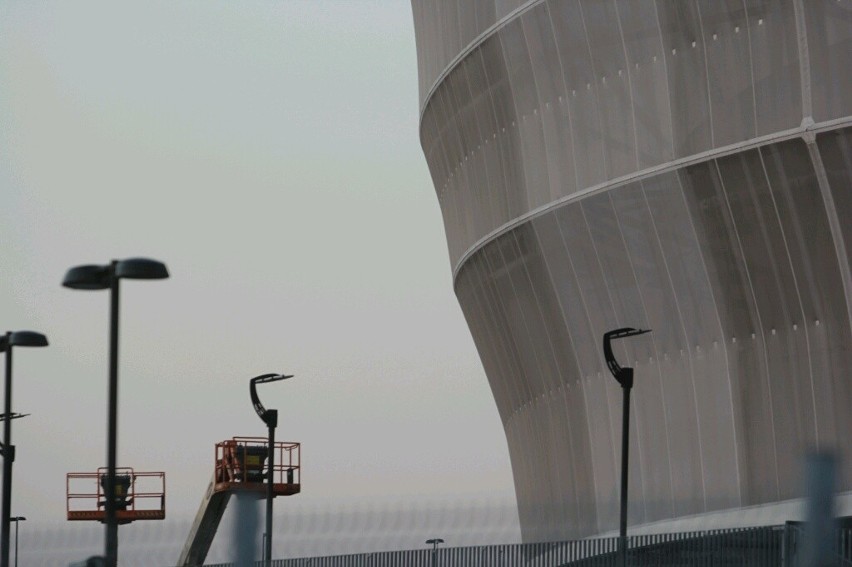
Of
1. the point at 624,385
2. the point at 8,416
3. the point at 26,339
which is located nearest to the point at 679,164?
the point at 624,385

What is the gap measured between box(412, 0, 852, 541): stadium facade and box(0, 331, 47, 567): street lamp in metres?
11.2

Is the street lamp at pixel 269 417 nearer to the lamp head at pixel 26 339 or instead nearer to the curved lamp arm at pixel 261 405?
the curved lamp arm at pixel 261 405

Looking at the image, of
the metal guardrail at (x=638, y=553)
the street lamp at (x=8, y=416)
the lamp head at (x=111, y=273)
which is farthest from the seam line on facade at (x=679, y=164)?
the lamp head at (x=111, y=273)

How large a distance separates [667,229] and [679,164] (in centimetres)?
141

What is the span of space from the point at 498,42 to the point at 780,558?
16.9 meters

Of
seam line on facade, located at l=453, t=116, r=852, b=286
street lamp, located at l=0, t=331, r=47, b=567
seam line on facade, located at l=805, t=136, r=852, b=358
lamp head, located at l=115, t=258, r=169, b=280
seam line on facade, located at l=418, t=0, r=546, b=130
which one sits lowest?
street lamp, located at l=0, t=331, r=47, b=567

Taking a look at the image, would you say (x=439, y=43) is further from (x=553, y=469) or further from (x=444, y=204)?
(x=553, y=469)

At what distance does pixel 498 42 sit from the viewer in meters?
33.9

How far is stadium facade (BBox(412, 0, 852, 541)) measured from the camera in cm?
2833

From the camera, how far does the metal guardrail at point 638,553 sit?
64.0 ft

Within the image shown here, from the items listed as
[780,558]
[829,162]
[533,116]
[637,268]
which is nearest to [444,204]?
[533,116]

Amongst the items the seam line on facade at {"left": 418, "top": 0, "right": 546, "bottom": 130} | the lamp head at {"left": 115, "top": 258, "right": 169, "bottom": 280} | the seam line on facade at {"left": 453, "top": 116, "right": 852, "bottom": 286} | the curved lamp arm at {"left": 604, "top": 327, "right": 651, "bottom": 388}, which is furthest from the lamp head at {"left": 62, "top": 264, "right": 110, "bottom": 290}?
the seam line on facade at {"left": 418, "top": 0, "right": 546, "bottom": 130}

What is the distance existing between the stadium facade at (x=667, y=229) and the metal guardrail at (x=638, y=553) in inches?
247

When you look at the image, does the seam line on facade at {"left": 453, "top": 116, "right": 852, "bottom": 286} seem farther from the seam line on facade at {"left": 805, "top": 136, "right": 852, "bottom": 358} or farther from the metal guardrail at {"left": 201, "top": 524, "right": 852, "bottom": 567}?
the metal guardrail at {"left": 201, "top": 524, "right": 852, "bottom": 567}
